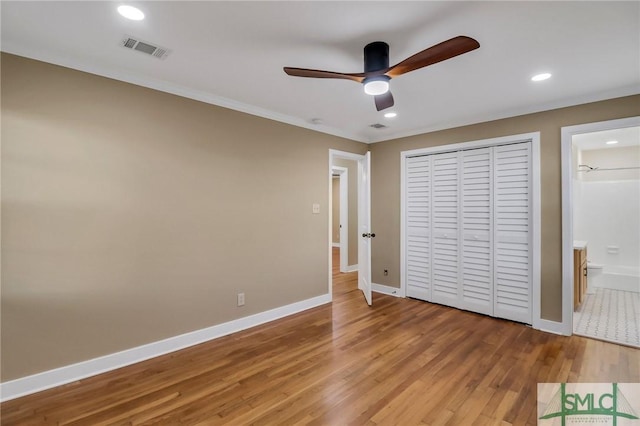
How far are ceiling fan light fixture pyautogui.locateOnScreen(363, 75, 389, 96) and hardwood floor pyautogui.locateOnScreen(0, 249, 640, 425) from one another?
2212 millimetres

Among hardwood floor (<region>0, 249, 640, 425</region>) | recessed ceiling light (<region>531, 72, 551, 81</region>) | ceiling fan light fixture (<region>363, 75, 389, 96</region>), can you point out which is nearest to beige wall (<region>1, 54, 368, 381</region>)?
hardwood floor (<region>0, 249, 640, 425</region>)

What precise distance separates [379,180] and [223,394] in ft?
12.1

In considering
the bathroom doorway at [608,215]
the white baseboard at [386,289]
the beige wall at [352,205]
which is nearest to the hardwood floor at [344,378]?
the white baseboard at [386,289]

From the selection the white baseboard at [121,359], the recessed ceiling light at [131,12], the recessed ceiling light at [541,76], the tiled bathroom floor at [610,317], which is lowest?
the tiled bathroom floor at [610,317]

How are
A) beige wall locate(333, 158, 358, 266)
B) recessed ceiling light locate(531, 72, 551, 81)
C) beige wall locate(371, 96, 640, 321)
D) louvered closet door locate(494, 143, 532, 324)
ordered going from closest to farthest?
recessed ceiling light locate(531, 72, 551, 81) → beige wall locate(371, 96, 640, 321) → louvered closet door locate(494, 143, 532, 324) → beige wall locate(333, 158, 358, 266)

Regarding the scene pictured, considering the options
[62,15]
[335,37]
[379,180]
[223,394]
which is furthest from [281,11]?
[379,180]

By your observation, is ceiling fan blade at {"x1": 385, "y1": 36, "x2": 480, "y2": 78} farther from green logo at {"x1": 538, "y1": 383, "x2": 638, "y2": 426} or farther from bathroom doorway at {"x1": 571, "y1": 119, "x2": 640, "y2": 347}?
bathroom doorway at {"x1": 571, "y1": 119, "x2": 640, "y2": 347}

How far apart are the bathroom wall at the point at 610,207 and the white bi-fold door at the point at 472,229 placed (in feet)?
9.39

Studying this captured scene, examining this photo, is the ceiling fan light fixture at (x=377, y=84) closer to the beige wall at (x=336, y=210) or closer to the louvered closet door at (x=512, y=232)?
the louvered closet door at (x=512, y=232)

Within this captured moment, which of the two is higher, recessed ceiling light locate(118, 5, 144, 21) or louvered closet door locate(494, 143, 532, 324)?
recessed ceiling light locate(118, 5, 144, 21)

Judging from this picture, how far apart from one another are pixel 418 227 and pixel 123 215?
370 centimetres

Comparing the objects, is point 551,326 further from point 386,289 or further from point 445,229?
point 386,289

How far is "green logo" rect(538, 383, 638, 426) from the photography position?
195cm

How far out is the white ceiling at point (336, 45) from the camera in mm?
1777
